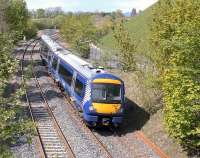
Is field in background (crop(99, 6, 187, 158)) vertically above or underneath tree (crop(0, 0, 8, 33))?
underneath

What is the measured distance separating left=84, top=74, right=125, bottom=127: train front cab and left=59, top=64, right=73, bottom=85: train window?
475 cm

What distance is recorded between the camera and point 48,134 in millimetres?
22094

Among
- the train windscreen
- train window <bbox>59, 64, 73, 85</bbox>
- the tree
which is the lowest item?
train window <bbox>59, 64, 73, 85</bbox>

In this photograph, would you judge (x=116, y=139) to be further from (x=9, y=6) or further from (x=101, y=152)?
(x=9, y=6)

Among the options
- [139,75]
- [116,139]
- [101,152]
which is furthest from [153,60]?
[101,152]

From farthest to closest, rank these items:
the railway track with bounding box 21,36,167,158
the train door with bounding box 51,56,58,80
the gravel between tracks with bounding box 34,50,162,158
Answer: the train door with bounding box 51,56,58,80 → the railway track with bounding box 21,36,167,158 → the gravel between tracks with bounding box 34,50,162,158

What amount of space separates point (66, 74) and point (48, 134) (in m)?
7.19

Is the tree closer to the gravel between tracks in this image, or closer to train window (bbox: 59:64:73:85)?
train window (bbox: 59:64:73:85)

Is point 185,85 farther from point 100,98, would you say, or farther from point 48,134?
point 48,134

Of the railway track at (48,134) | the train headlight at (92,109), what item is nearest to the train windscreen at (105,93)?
→ the train headlight at (92,109)

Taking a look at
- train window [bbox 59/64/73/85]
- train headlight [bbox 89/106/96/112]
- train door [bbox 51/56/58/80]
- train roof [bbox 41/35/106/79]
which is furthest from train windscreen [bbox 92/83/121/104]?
train door [bbox 51/56/58/80]

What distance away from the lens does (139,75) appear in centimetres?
2583

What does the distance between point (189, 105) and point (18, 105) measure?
818 cm

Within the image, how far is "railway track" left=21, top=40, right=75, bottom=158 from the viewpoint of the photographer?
19312mm
